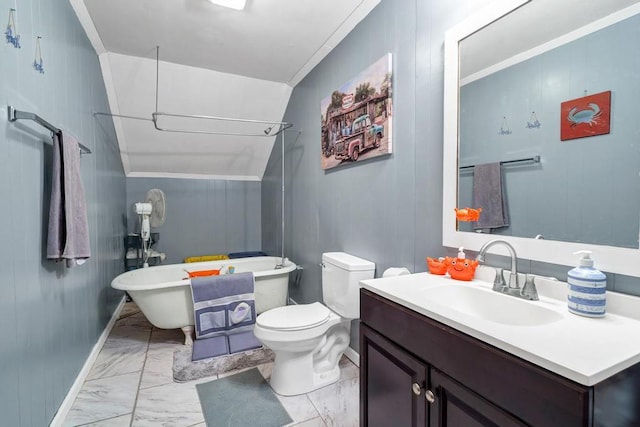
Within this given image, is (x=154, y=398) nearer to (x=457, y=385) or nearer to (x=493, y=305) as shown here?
(x=457, y=385)

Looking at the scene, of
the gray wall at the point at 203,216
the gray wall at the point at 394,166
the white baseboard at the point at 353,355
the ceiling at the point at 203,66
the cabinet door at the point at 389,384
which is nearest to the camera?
the cabinet door at the point at 389,384

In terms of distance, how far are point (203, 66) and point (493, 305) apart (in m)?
3.00

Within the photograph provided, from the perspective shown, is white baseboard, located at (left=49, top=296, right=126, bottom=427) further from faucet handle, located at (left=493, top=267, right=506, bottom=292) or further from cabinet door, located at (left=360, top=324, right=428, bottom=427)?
faucet handle, located at (left=493, top=267, right=506, bottom=292)

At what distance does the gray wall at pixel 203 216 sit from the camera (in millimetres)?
3857

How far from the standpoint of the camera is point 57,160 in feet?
4.85

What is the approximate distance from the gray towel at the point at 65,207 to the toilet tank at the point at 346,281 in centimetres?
148

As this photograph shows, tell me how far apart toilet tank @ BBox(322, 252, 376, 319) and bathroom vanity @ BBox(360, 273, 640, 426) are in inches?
24.9

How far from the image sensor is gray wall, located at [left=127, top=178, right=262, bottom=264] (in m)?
3.86

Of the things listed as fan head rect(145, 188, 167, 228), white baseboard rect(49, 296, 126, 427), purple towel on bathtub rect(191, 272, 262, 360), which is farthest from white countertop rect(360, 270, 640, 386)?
fan head rect(145, 188, 167, 228)

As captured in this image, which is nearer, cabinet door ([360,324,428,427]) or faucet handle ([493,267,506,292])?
cabinet door ([360,324,428,427])

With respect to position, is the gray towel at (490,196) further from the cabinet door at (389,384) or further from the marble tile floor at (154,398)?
the marble tile floor at (154,398)

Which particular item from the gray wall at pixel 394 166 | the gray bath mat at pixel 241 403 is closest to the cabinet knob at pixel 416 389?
the gray wall at pixel 394 166

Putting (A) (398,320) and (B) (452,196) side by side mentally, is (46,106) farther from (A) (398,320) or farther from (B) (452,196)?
(B) (452,196)

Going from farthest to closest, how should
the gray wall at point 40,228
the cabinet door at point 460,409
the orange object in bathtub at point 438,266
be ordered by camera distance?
the orange object in bathtub at point 438,266 → the gray wall at point 40,228 → the cabinet door at point 460,409
